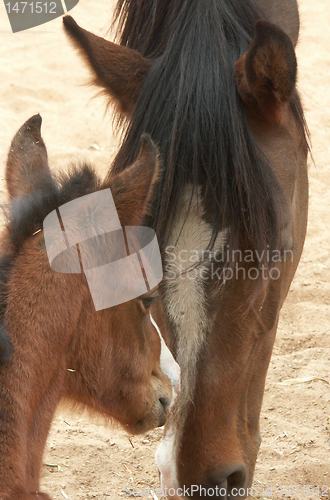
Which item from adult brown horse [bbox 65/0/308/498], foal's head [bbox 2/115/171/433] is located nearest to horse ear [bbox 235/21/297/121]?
adult brown horse [bbox 65/0/308/498]

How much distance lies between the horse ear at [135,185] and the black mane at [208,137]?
41 cm

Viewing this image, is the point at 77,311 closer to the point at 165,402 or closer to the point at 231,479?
the point at 165,402

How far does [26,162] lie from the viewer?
8.61ft

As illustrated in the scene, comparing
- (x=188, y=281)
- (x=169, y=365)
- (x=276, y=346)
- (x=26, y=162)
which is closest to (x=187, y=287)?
(x=188, y=281)

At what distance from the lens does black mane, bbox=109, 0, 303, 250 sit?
276cm

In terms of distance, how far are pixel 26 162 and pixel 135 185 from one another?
49 cm

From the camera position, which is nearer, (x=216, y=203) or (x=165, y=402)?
(x=165, y=402)

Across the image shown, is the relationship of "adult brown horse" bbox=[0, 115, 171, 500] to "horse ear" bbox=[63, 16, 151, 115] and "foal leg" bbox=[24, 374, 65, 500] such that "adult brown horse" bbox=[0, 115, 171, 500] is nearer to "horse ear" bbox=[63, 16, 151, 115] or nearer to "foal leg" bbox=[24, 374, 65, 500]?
"foal leg" bbox=[24, 374, 65, 500]

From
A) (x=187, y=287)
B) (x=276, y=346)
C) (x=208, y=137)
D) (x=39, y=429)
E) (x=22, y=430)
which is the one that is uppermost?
(x=208, y=137)

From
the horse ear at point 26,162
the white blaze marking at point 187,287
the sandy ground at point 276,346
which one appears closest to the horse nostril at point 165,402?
the white blaze marking at point 187,287

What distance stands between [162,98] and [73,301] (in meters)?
0.95

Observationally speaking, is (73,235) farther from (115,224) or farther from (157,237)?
(157,237)

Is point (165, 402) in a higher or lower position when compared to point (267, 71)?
lower

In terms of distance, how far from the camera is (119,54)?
3068 millimetres
